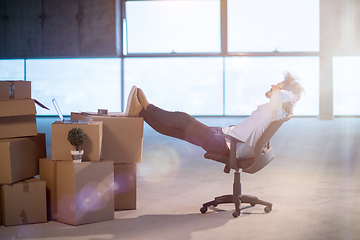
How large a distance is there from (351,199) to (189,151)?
2902 millimetres

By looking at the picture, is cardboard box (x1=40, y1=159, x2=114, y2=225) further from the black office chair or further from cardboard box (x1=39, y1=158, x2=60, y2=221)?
the black office chair

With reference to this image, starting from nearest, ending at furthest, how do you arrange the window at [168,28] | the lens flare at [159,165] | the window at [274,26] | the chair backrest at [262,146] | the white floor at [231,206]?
the white floor at [231,206]
the chair backrest at [262,146]
the lens flare at [159,165]
the window at [274,26]
the window at [168,28]

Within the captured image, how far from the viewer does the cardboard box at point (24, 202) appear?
7.96ft

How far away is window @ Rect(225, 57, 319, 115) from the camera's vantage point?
1057 cm

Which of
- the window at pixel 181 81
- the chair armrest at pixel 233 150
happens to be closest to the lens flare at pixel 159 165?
the chair armrest at pixel 233 150

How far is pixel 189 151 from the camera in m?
5.62

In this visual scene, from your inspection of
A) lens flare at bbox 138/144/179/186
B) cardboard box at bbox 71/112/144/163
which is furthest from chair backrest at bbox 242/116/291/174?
lens flare at bbox 138/144/179/186

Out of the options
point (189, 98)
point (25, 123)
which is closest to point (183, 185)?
point (25, 123)

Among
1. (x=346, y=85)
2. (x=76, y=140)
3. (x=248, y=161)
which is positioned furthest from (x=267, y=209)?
(x=346, y=85)

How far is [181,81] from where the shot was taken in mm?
10797

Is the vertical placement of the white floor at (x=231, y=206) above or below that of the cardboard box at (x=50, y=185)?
below

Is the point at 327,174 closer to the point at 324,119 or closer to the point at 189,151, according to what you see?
the point at 189,151

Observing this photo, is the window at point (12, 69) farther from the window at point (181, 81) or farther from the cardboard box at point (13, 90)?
the cardboard box at point (13, 90)

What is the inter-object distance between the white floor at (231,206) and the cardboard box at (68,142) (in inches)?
17.6
